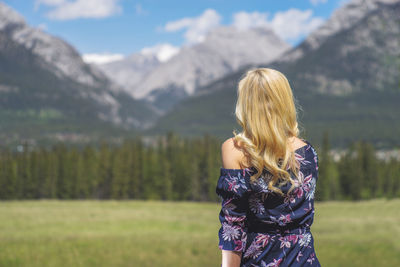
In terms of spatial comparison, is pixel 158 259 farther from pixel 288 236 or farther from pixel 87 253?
pixel 288 236

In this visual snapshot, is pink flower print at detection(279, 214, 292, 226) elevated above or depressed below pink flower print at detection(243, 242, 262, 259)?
above

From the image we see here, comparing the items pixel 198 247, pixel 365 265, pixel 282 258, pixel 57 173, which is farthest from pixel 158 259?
pixel 57 173

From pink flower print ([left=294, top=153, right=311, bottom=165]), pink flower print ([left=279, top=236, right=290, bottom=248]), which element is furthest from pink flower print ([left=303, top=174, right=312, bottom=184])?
pink flower print ([left=279, top=236, right=290, bottom=248])

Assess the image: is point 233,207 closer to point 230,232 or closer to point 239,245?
point 230,232

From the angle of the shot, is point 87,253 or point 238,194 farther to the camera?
point 87,253

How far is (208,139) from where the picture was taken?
373 feet

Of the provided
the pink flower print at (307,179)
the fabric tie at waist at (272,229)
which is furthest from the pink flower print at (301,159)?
the fabric tie at waist at (272,229)

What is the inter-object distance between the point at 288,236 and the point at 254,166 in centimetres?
88

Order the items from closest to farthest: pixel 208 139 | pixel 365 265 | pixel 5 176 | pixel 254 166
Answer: pixel 254 166
pixel 365 265
pixel 5 176
pixel 208 139

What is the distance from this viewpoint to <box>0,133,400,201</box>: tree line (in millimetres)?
103438

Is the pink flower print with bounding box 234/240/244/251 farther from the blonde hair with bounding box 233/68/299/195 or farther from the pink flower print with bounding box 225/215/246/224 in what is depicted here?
the blonde hair with bounding box 233/68/299/195

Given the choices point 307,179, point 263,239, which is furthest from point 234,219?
point 307,179

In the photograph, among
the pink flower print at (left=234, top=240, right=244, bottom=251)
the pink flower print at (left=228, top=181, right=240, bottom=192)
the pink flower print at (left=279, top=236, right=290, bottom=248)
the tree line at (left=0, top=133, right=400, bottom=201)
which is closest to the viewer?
the pink flower print at (left=228, top=181, right=240, bottom=192)

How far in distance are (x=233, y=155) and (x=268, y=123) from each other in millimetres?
475
